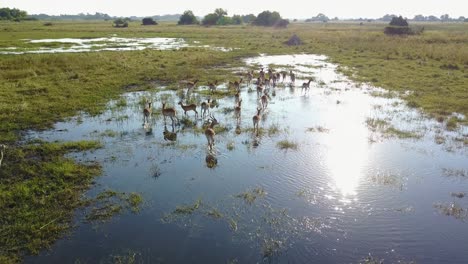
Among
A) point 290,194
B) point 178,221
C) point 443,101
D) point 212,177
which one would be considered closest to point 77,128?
point 212,177

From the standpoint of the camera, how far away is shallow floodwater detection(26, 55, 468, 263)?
28.8 ft

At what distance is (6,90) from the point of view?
2247cm

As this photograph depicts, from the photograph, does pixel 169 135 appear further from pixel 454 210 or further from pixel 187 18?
pixel 187 18

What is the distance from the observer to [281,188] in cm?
1169

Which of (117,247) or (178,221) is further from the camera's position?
(178,221)

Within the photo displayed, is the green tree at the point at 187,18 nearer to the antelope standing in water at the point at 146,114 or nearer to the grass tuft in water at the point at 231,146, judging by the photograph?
the antelope standing in water at the point at 146,114

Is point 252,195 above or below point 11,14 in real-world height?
below

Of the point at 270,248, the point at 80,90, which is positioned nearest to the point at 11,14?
the point at 80,90

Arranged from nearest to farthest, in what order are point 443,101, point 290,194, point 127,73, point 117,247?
point 117,247, point 290,194, point 443,101, point 127,73

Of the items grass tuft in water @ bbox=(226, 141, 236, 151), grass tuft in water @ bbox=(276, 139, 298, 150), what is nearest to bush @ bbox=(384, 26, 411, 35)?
grass tuft in water @ bbox=(276, 139, 298, 150)

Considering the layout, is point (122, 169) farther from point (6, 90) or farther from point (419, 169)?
point (6, 90)

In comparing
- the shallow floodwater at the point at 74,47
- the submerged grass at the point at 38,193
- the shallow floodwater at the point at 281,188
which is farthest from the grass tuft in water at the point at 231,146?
the shallow floodwater at the point at 74,47

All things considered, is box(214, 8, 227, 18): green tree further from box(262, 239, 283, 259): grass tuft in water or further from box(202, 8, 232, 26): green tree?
box(262, 239, 283, 259): grass tuft in water

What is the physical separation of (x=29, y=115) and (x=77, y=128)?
3074 millimetres
